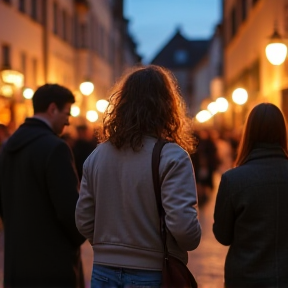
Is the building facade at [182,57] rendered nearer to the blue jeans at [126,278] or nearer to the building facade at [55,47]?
the building facade at [55,47]

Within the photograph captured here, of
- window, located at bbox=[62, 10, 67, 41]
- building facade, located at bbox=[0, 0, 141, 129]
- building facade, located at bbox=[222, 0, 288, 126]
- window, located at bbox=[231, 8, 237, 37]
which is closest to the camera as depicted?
building facade, located at bbox=[222, 0, 288, 126]

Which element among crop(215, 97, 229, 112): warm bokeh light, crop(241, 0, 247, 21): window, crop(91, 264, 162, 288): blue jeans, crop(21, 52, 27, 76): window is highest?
crop(241, 0, 247, 21): window

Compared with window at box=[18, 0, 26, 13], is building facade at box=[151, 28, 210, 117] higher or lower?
higher

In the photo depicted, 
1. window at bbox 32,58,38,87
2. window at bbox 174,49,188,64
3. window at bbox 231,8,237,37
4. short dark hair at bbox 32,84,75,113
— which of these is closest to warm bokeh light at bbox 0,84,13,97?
window at bbox 32,58,38,87

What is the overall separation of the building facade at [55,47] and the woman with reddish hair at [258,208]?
34.6 feet

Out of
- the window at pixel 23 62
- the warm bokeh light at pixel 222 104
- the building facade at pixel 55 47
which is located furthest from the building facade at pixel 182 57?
the window at pixel 23 62

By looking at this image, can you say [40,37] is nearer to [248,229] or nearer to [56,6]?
[56,6]

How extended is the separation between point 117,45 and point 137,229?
56.8 metres

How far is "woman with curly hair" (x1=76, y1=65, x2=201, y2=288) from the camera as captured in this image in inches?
150

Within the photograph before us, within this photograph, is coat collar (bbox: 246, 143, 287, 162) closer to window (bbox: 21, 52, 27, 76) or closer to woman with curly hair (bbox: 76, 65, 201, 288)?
woman with curly hair (bbox: 76, 65, 201, 288)

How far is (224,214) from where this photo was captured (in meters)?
4.50

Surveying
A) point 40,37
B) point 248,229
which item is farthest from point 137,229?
point 40,37

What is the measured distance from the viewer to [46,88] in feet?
16.8

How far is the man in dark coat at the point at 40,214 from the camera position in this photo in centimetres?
Answer: 477
